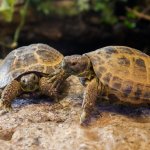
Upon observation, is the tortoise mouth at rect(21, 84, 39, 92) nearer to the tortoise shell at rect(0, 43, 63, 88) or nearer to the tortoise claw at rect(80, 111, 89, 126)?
the tortoise shell at rect(0, 43, 63, 88)

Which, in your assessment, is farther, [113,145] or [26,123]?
[26,123]

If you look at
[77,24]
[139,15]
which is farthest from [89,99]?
[77,24]

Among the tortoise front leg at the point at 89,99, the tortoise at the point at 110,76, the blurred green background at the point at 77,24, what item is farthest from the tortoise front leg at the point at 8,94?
the blurred green background at the point at 77,24

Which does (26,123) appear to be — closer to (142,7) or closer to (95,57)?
(95,57)

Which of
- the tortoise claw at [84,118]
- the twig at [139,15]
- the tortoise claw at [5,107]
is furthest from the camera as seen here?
the twig at [139,15]

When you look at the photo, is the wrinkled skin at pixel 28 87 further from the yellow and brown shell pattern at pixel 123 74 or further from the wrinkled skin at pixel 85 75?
the yellow and brown shell pattern at pixel 123 74

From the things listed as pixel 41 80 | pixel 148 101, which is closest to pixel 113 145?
pixel 148 101
